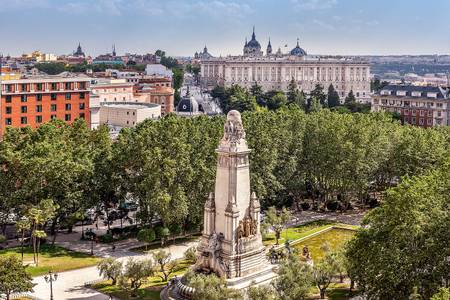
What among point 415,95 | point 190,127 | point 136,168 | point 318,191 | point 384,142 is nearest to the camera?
point 136,168

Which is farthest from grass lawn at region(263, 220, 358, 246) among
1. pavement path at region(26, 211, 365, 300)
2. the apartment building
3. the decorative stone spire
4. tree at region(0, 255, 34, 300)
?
the apartment building

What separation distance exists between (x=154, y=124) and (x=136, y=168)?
28.8ft

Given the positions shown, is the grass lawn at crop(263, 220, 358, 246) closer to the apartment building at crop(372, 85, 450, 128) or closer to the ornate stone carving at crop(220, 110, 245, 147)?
the ornate stone carving at crop(220, 110, 245, 147)

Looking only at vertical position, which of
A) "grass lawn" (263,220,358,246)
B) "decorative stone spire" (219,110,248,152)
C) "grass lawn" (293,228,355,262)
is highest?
"decorative stone spire" (219,110,248,152)

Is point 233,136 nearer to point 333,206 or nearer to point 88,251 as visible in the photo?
point 88,251

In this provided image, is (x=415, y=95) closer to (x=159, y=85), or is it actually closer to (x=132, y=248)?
(x=159, y=85)

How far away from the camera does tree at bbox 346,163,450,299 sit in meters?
36.7

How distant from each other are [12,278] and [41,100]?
61.0m

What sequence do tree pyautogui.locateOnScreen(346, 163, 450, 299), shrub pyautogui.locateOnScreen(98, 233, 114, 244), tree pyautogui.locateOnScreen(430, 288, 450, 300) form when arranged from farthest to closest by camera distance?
shrub pyautogui.locateOnScreen(98, 233, 114, 244)
tree pyautogui.locateOnScreen(346, 163, 450, 299)
tree pyautogui.locateOnScreen(430, 288, 450, 300)

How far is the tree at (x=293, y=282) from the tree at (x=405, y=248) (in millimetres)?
3421

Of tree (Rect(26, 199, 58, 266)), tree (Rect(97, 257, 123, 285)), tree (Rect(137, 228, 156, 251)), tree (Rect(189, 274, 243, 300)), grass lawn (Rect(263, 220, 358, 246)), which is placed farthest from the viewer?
grass lawn (Rect(263, 220, 358, 246))

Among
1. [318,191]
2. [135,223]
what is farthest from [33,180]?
[318,191]

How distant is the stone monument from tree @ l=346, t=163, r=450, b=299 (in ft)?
→ 27.9

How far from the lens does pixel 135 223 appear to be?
7156cm
